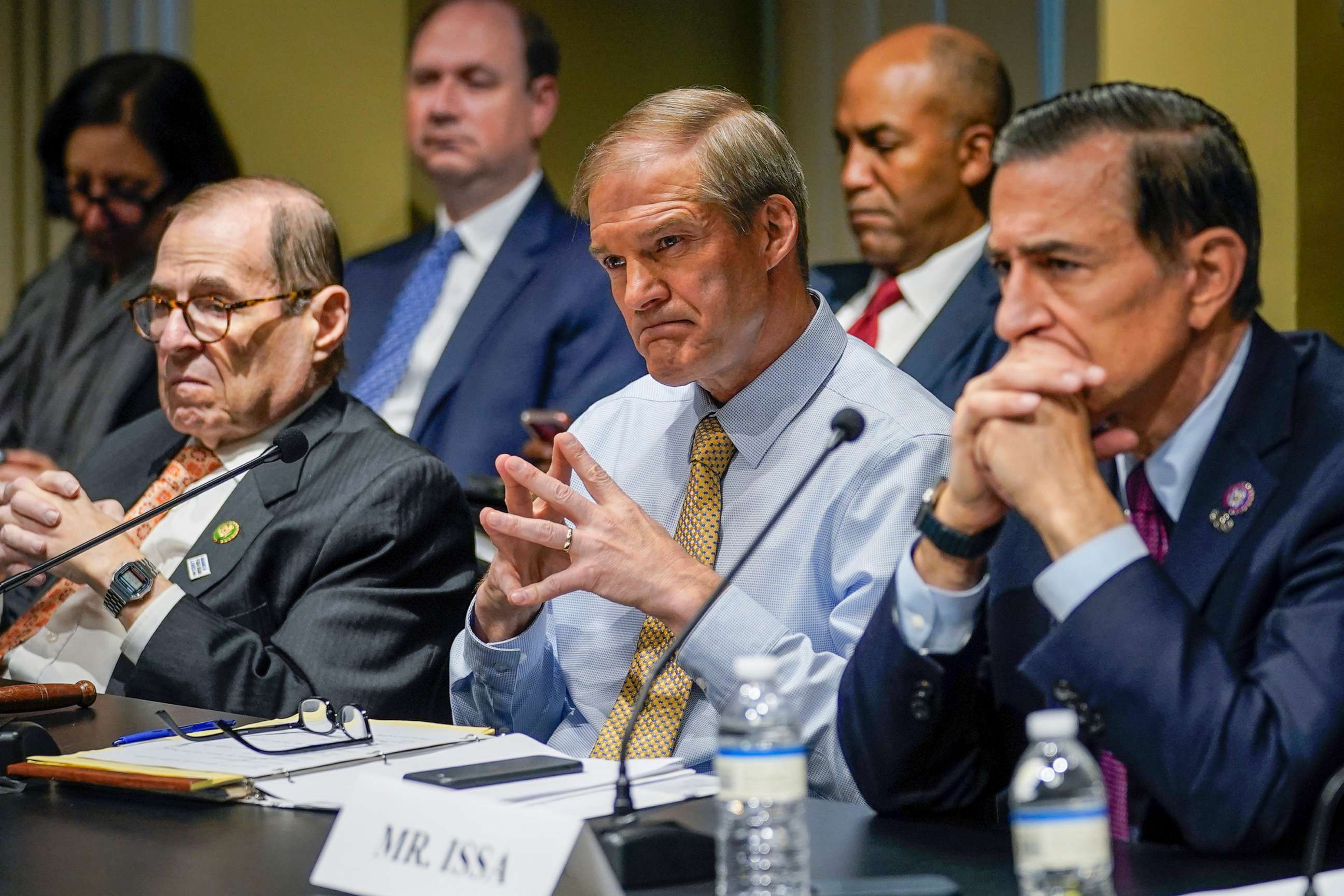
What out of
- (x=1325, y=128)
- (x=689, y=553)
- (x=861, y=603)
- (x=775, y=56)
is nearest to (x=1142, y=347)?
(x=861, y=603)

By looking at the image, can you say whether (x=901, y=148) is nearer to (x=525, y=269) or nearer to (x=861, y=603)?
(x=525, y=269)

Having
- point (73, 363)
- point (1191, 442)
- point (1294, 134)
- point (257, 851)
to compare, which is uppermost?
point (1294, 134)

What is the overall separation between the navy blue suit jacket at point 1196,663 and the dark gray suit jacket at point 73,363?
260 cm

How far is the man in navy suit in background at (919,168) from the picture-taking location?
3355 mm

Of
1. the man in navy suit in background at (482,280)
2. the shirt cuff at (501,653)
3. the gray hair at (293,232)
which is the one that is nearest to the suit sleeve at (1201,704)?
the shirt cuff at (501,653)

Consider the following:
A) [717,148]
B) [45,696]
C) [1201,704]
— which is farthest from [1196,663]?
[45,696]

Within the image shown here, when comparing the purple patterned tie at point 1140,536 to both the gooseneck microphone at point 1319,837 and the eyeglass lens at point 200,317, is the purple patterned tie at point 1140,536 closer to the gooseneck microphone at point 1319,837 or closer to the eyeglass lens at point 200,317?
the gooseneck microphone at point 1319,837

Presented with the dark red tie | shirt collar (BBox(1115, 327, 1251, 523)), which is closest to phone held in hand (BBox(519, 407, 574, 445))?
the dark red tie

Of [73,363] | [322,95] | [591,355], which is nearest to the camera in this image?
[591,355]

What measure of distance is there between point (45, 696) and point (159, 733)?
297 millimetres

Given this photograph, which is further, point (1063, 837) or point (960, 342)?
point (960, 342)

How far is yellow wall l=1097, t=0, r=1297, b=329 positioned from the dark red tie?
0.70m

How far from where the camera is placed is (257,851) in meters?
1.32

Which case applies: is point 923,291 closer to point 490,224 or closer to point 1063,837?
point 490,224
